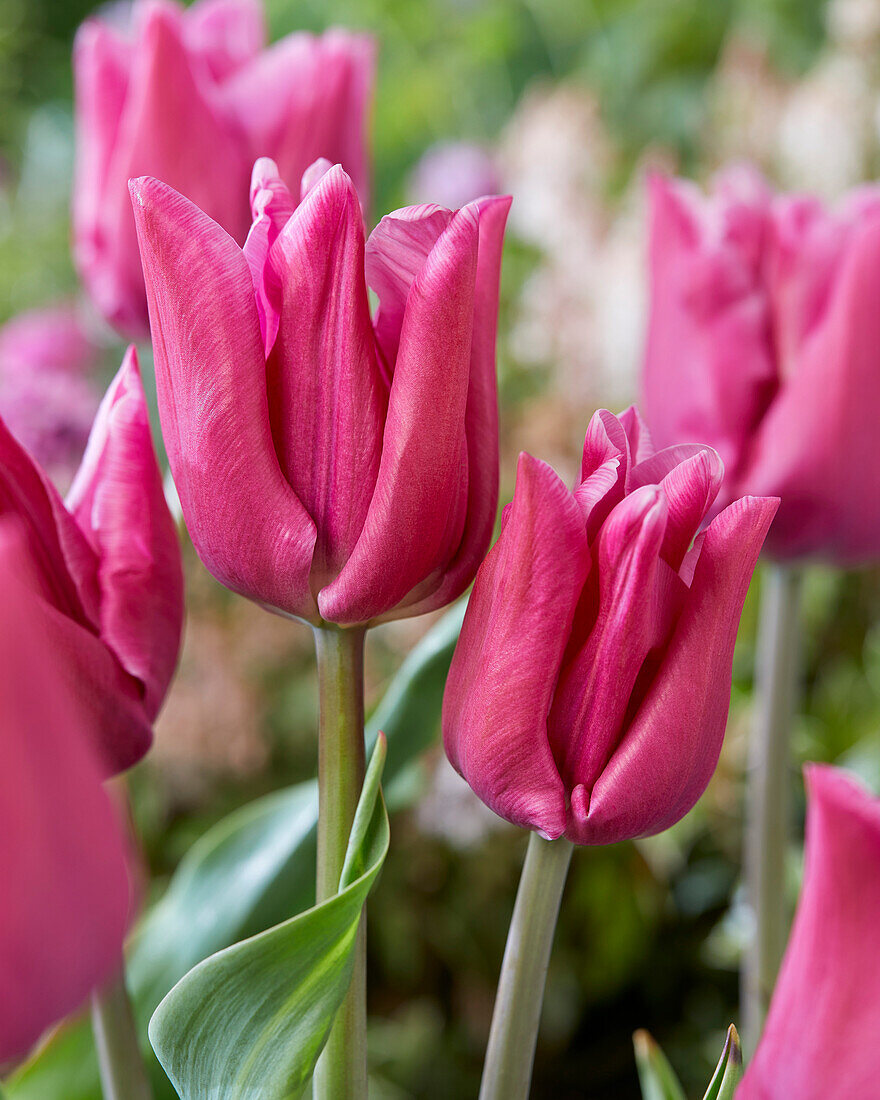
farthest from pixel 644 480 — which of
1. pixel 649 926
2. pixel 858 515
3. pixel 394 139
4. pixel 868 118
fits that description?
pixel 394 139

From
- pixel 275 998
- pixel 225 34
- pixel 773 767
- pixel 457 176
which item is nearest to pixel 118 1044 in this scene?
pixel 275 998

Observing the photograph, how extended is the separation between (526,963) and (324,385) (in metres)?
0.09

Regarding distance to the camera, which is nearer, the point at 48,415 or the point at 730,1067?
the point at 730,1067

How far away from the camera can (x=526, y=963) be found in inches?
6.8

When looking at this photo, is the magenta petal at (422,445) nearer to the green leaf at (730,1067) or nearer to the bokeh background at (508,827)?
the green leaf at (730,1067)

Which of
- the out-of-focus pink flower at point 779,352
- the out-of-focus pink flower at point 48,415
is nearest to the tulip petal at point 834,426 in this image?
the out-of-focus pink flower at point 779,352

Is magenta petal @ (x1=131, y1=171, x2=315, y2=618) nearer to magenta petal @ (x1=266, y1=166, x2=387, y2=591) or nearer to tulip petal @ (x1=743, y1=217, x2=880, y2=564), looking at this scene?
magenta petal @ (x1=266, y1=166, x2=387, y2=591)

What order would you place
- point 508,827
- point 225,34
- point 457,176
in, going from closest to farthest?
point 225,34
point 508,827
point 457,176

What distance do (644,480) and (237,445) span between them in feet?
0.20

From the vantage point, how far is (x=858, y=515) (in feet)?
0.89

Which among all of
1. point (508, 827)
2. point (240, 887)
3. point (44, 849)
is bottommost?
point (508, 827)

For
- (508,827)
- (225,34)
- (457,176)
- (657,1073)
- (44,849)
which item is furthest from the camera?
(457,176)

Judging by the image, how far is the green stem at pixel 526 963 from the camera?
170 millimetres

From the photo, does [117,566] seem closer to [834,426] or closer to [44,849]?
[44,849]
